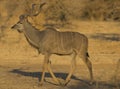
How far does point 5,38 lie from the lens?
21.2 m

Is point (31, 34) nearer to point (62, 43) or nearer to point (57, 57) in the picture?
point (62, 43)

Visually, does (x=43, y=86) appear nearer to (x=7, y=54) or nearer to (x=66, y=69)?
(x=66, y=69)

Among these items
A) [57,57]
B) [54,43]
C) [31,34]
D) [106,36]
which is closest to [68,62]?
[57,57]

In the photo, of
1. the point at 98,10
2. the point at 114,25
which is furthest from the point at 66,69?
the point at 98,10

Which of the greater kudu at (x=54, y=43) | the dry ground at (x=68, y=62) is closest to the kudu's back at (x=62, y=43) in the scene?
the greater kudu at (x=54, y=43)

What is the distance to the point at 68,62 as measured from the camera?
17703 millimetres

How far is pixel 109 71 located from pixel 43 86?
375 centimetres

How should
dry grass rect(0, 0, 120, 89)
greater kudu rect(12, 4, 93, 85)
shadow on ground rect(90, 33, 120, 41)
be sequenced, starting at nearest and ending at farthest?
greater kudu rect(12, 4, 93, 85)
dry grass rect(0, 0, 120, 89)
shadow on ground rect(90, 33, 120, 41)

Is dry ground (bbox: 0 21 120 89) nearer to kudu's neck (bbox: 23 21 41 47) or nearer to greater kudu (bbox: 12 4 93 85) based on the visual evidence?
greater kudu (bbox: 12 4 93 85)

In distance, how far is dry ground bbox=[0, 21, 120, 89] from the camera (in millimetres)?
13022

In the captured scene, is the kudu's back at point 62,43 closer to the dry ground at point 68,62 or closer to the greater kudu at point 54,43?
the greater kudu at point 54,43

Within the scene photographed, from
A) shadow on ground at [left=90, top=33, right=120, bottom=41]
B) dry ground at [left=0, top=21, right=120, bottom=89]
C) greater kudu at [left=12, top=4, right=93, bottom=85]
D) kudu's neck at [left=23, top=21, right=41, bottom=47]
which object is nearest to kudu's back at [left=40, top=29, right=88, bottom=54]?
greater kudu at [left=12, top=4, right=93, bottom=85]

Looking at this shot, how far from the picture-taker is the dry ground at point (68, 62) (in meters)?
13.0

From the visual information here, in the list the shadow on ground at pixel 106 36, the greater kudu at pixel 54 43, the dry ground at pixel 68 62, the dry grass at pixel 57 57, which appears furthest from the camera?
the shadow on ground at pixel 106 36
